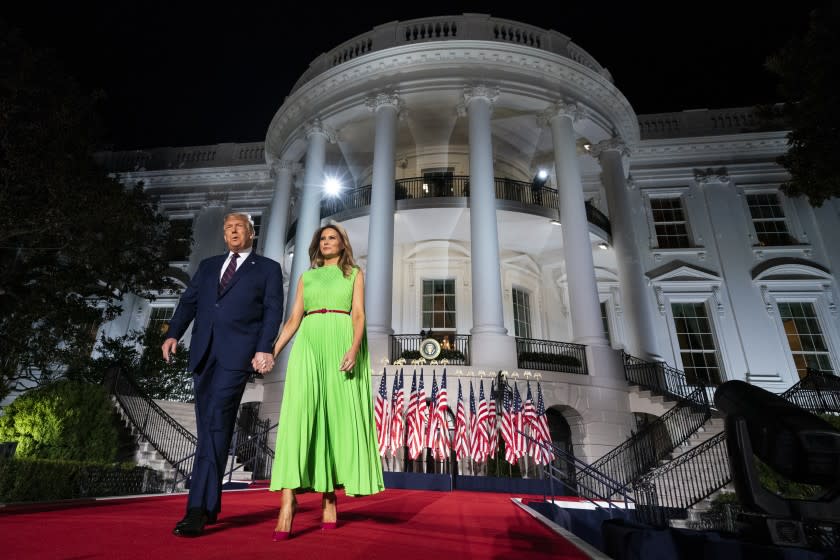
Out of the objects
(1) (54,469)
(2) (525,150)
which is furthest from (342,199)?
(1) (54,469)

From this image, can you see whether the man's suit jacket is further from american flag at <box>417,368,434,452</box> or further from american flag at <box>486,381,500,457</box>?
american flag at <box>486,381,500,457</box>

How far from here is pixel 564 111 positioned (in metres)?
14.9

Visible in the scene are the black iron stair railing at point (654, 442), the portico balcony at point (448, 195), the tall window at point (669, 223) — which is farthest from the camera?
the tall window at point (669, 223)

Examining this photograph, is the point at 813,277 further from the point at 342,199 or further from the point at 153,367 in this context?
the point at 153,367

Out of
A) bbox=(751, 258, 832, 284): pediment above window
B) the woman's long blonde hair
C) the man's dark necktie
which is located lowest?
the man's dark necktie

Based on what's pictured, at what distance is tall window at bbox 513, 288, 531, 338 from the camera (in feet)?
53.6

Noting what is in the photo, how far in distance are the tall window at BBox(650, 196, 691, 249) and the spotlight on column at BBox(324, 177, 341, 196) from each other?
12.8 metres

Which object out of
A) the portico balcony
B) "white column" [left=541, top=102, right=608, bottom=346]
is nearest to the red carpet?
"white column" [left=541, top=102, right=608, bottom=346]

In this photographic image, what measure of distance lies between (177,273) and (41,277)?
22.2 feet

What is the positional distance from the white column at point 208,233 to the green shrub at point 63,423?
11.9 m

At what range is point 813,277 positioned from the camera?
634 inches

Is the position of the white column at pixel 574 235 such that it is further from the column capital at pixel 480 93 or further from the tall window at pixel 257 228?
the tall window at pixel 257 228

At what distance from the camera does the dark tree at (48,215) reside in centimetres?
1027

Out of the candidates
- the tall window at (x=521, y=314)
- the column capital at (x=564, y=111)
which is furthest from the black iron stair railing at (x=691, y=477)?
the column capital at (x=564, y=111)
